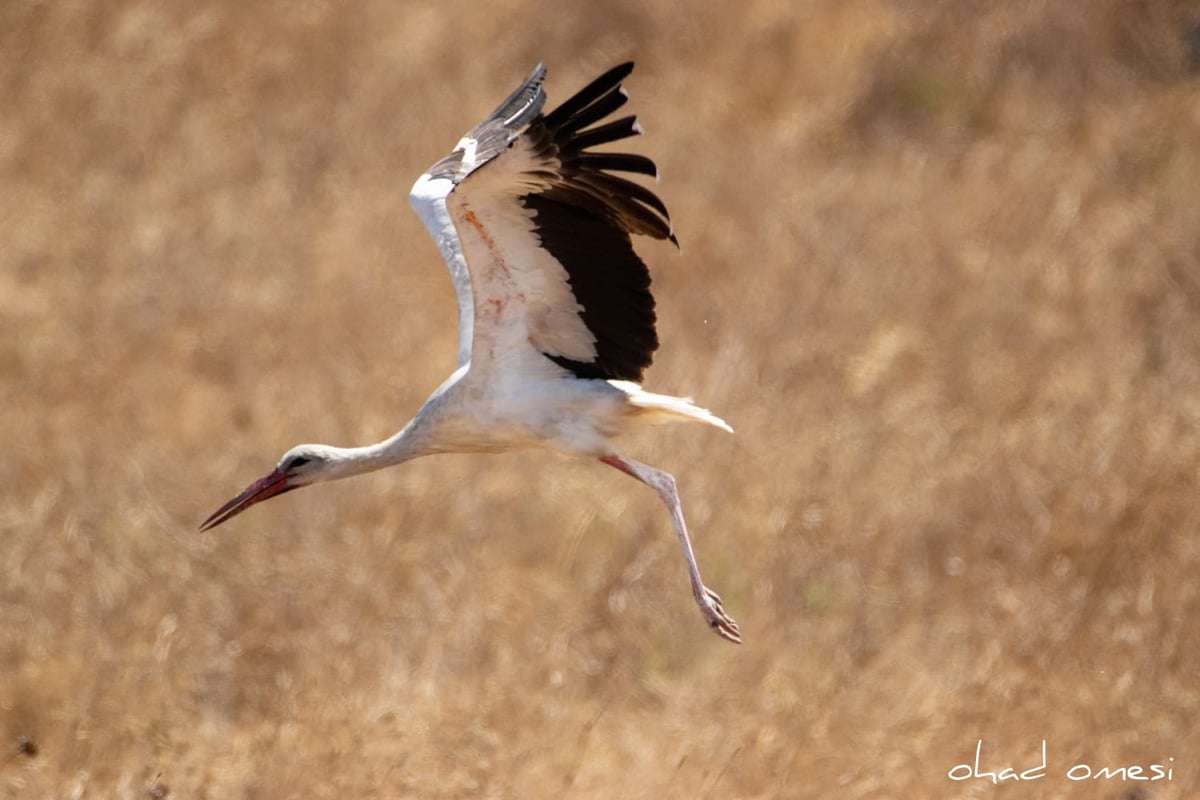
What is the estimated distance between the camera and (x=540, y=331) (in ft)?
27.5

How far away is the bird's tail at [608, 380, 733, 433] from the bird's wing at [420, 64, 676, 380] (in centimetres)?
18

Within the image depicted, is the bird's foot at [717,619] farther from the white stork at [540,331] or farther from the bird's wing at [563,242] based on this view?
the bird's wing at [563,242]

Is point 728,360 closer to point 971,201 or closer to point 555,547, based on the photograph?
point 555,547

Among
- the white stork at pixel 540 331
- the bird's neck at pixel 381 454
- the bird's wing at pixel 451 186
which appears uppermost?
the bird's wing at pixel 451 186

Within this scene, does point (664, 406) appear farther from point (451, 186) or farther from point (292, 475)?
point (292, 475)

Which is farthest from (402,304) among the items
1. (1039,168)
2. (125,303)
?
(1039,168)

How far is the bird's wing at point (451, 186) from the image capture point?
8.71 metres

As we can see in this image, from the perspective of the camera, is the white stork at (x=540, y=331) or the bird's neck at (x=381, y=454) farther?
the bird's neck at (x=381, y=454)

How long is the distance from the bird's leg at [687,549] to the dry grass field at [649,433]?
64 cm

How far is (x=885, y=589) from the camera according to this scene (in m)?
11.0

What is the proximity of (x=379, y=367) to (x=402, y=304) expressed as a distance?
957 millimetres
